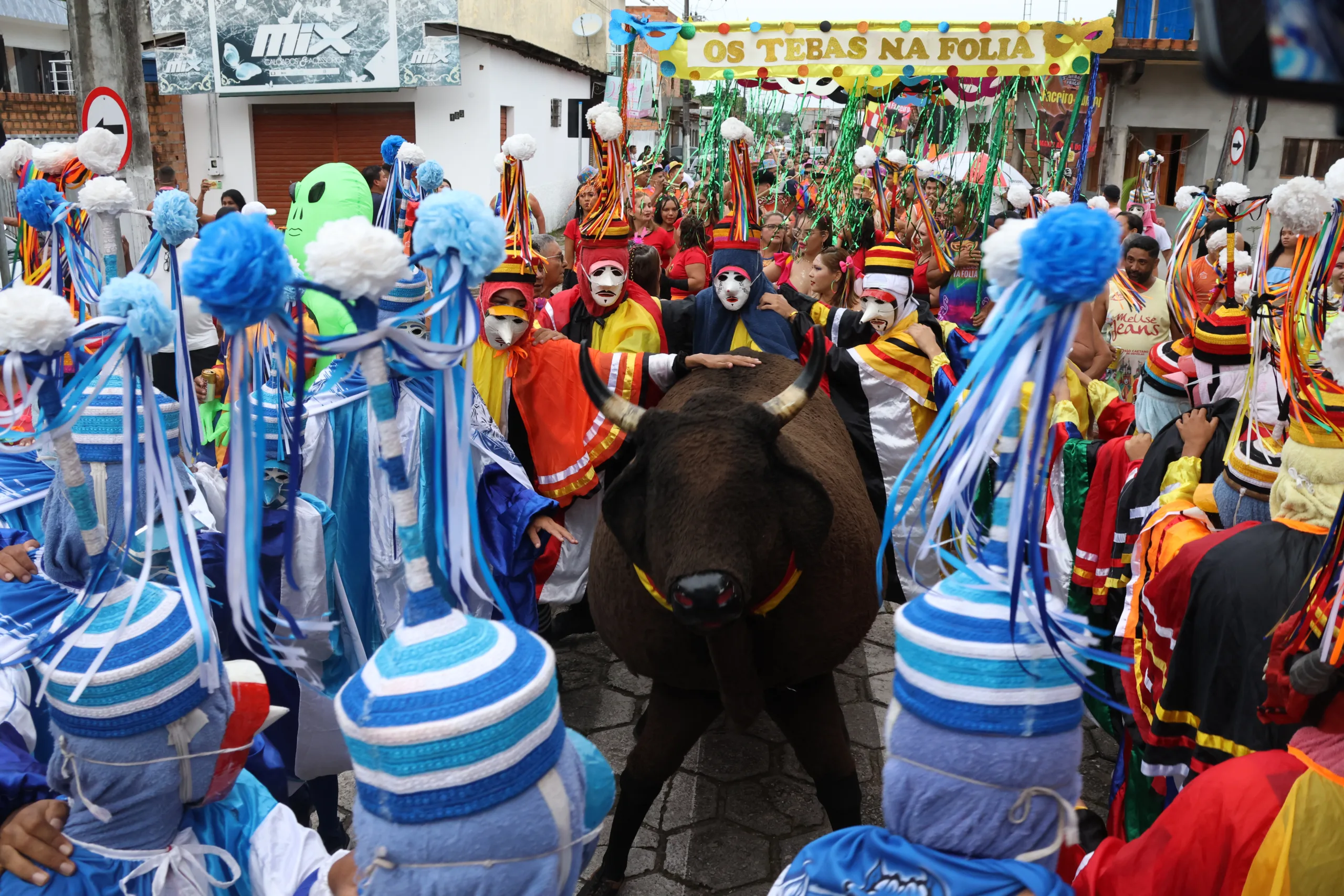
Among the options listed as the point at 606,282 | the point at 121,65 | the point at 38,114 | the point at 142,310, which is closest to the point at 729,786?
the point at 606,282

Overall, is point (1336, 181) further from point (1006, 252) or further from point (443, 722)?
point (443, 722)

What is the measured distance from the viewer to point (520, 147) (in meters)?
4.93

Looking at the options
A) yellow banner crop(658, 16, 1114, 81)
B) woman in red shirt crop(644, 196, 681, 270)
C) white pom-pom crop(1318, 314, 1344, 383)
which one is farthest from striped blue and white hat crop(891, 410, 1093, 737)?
woman in red shirt crop(644, 196, 681, 270)

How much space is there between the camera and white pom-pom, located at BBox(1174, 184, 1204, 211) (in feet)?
15.1

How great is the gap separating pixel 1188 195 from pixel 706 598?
151 inches

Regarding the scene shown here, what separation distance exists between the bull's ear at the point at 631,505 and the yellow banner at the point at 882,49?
4519mm

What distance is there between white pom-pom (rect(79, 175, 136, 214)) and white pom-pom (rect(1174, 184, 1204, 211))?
394 cm

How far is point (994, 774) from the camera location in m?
1.66

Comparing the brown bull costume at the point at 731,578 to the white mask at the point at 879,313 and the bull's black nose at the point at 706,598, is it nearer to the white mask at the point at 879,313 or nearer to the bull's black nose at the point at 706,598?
the bull's black nose at the point at 706,598

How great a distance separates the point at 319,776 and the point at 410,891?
2.05 m

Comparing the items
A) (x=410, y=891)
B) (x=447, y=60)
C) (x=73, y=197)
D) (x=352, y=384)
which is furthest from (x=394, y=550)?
(x=447, y=60)

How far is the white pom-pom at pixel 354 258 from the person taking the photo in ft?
4.69

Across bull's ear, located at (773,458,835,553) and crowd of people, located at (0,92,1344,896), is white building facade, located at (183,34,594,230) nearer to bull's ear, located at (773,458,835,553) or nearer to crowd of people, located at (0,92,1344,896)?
crowd of people, located at (0,92,1344,896)

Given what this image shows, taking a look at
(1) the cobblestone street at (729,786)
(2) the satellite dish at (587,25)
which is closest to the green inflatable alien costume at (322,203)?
(1) the cobblestone street at (729,786)
